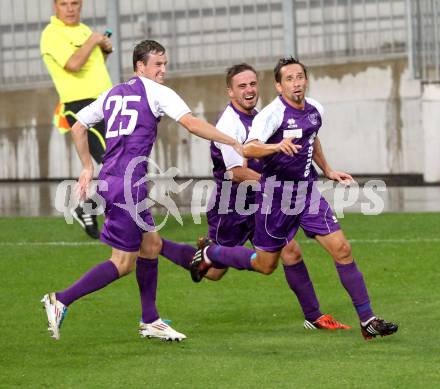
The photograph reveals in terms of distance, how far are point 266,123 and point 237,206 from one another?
1.35m

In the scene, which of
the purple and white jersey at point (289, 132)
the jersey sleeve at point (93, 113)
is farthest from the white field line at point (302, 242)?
the jersey sleeve at point (93, 113)

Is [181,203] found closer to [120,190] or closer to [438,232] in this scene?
[438,232]

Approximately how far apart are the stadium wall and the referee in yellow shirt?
5431mm

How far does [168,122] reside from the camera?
1964 cm

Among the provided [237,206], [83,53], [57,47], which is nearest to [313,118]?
[237,206]

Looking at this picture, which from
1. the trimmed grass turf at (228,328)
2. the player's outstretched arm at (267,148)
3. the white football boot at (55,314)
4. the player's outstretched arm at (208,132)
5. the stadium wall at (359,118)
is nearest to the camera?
the trimmed grass turf at (228,328)

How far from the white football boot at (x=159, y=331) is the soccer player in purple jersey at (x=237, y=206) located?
86 centimetres

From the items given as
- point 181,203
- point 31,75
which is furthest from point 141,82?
point 31,75

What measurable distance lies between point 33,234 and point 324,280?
4020 millimetres

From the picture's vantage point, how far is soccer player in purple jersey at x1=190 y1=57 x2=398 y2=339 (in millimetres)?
8828

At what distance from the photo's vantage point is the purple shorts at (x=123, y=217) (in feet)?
28.7

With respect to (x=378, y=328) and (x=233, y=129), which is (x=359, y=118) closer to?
(x=233, y=129)

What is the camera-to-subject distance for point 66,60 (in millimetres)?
13586

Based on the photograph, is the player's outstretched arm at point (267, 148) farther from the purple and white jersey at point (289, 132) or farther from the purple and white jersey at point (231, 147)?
the purple and white jersey at point (231, 147)
